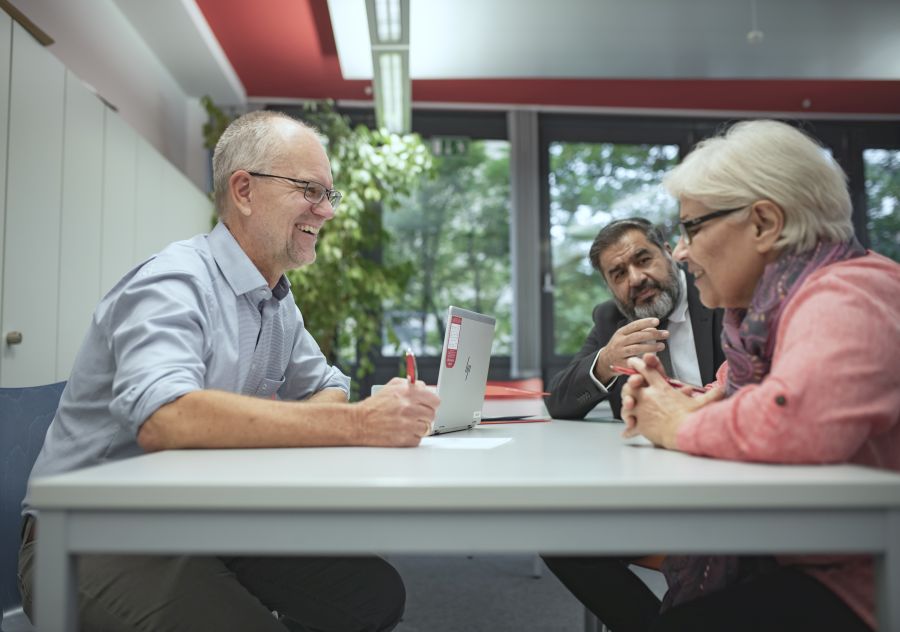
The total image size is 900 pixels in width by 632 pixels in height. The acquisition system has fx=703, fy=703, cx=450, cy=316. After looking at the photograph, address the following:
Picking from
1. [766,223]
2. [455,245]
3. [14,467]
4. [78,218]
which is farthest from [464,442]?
[455,245]

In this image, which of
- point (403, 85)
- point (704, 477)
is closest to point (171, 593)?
point (704, 477)

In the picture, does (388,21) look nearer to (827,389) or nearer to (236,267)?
(236,267)

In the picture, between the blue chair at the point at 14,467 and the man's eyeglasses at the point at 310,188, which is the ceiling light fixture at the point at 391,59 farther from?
the blue chair at the point at 14,467

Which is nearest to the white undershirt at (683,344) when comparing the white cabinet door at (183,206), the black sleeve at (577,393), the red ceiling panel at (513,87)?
the black sleeve at (577,393)

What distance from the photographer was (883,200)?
6406 millimetres

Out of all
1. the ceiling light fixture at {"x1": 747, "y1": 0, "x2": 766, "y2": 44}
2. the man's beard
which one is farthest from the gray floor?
the ceiling light fixture at {"x1": 747, "y1": 0, "x2": 766, "y2": 44}

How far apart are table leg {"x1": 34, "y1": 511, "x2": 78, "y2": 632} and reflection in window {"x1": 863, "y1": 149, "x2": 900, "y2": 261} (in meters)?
7.06

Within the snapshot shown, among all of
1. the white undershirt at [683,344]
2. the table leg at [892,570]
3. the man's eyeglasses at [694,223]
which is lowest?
the table leg at [892,570]

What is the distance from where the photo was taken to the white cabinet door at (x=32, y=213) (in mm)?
2396

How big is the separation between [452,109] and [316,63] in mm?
1319

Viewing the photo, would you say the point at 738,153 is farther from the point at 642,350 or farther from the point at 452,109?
the point at 452,109

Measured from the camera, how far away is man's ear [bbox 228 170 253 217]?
1770 mm

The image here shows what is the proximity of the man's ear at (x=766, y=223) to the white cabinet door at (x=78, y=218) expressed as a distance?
256 centimetres

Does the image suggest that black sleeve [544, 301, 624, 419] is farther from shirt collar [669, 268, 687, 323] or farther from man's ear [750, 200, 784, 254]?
man's ear [750, 200, 784, 254]
